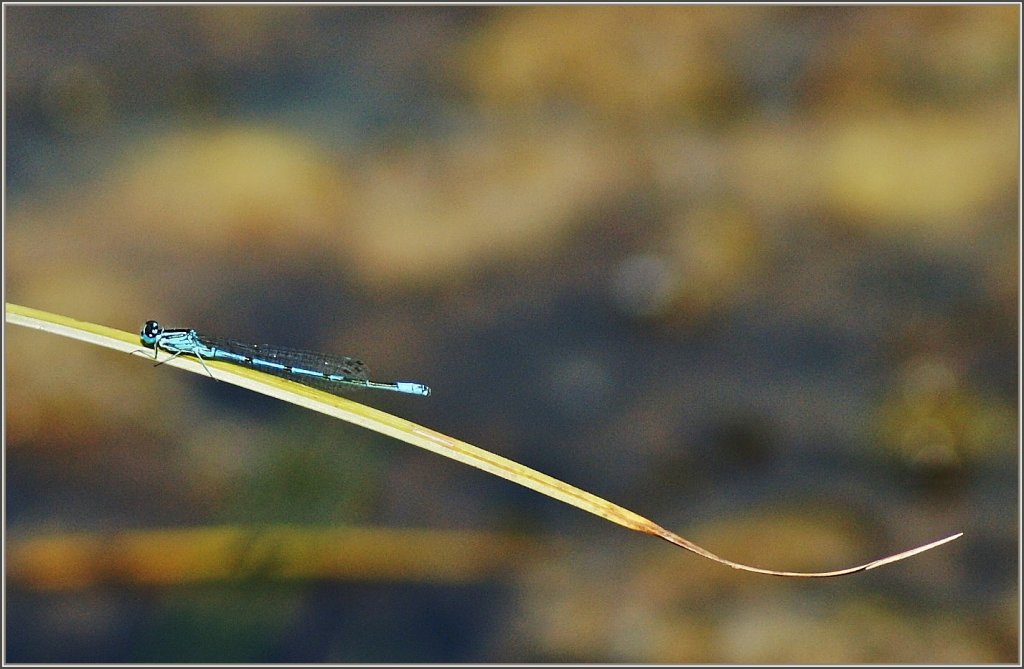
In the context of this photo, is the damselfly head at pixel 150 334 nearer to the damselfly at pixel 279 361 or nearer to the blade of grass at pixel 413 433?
the damselfly at pixel 279 361

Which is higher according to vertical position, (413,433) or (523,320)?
(523,320)

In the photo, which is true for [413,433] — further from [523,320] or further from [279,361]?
[523,320]

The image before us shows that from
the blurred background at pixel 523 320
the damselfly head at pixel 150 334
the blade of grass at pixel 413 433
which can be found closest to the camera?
the blade of grass at pixel 413 433

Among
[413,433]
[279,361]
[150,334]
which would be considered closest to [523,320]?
[279,361]

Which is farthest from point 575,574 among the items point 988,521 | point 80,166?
point 80,166

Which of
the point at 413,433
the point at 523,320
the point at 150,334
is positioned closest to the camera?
the point at 413,433

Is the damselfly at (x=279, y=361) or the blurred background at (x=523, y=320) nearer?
the damselfly at (x=279, y=361)

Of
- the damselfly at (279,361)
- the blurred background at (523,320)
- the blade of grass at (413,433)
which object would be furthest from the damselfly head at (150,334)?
the blurred background at (523,320)

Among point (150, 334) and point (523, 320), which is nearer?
point (150, 334)

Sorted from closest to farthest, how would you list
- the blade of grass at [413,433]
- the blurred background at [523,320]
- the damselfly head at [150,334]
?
the blade of grass at [413,433]
the damselfly head at [150,334]
the blurred background at [523,320]
